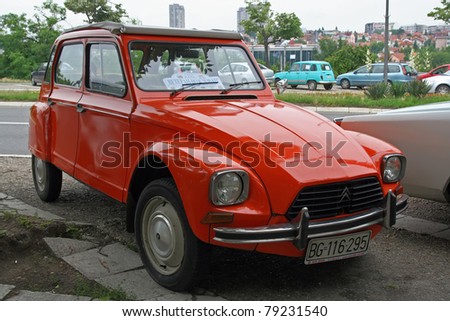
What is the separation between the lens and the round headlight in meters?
3.29

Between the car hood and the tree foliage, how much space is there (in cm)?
4497

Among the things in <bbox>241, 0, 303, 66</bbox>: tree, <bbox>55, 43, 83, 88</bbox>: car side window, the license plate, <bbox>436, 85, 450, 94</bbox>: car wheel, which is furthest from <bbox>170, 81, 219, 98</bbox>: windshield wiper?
<bbox>241, 0, 303, 66</bbox>: tree

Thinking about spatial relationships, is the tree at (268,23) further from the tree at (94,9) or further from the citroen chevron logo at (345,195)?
the citroen chevron logo at (345,195)

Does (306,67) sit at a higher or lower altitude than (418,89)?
higher

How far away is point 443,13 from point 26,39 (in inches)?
1354

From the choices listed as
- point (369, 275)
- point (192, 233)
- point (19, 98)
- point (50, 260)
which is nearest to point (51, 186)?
point (50, 260)

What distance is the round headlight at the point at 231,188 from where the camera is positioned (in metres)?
3.29

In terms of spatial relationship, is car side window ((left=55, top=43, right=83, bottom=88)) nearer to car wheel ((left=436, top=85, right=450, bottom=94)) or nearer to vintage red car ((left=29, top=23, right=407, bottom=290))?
vintage red car ((left=29, top=23, right=407, bottom=290))

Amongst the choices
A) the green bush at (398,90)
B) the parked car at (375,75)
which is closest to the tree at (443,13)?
the parked car at (375,75)

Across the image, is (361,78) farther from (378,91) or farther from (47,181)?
(47,181)

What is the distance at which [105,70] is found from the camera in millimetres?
4871

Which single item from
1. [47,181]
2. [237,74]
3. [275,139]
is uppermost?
[237,74]

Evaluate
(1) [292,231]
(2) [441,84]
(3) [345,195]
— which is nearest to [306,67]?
(2) [441,84]

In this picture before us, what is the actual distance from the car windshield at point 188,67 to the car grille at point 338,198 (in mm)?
1691
